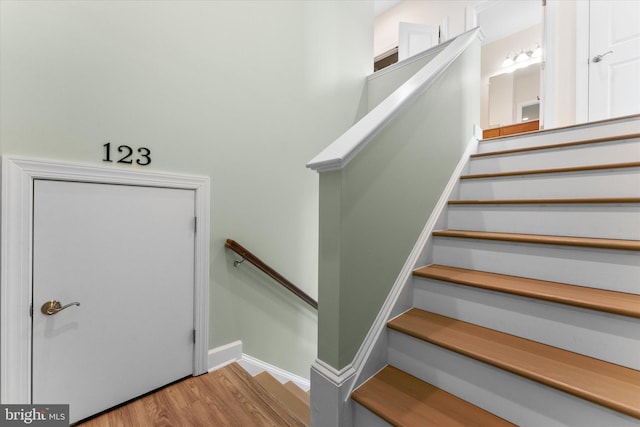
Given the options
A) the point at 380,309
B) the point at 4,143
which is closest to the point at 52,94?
the point at 4,143

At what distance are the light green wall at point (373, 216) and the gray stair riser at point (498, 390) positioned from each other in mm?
272

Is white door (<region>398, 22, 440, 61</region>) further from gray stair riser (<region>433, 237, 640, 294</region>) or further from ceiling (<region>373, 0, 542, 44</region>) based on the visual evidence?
gray stair riser (<region>433, 237, 640, 294</region>)

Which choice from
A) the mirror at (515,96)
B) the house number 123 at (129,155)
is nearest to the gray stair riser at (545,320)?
the house number 123 at (129,155)

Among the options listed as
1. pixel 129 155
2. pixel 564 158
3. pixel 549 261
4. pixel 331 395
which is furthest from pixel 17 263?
pixel 564 158

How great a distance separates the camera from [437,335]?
1284 millimetres

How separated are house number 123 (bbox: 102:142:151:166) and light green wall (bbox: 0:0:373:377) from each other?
38 millimetres

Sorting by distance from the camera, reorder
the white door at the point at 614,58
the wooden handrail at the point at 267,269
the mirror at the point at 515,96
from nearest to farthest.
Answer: the wooden handrail at the point at 267,269
the white door at the point at 614,58
the mirror at the point at 515,96

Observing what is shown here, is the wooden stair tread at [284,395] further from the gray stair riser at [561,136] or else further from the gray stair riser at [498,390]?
the gray stair riser at [561,136]

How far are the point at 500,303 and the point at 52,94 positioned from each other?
2.46 m

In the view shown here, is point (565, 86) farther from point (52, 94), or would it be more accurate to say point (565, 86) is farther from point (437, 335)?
point (52, 94)

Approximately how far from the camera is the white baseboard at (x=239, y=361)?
6.65 ft

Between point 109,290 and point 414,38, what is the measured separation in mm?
4325

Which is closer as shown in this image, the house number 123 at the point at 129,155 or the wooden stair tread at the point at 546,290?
the wooden stair tread at the point at 546,290

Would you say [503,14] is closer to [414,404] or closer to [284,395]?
[414,404]
